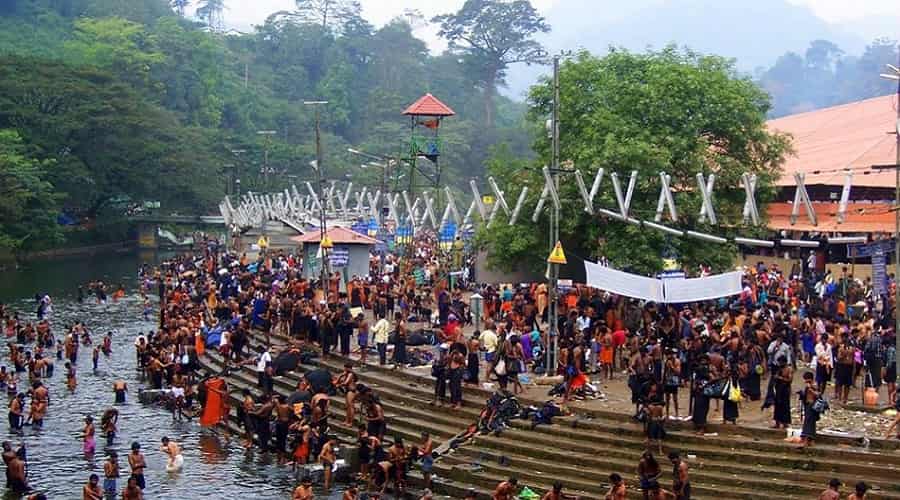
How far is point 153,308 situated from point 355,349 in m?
23.1

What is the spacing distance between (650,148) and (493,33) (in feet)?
264

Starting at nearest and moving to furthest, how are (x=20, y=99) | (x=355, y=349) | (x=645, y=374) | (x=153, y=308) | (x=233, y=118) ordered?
(x=645, y=374) → (x=355, y=349) → (x=153, y=308) → (x=20, y=99) → (x=233, y=118)

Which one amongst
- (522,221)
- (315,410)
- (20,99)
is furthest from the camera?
(20,99)

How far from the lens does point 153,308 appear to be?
49.4 meters

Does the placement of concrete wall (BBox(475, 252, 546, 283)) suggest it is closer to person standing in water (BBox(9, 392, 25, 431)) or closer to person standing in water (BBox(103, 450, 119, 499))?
person standing in water (BBox(9, 392, 25, 431))

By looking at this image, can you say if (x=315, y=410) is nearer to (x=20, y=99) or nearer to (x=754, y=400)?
(x=754, y=400)

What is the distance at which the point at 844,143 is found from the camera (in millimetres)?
44375

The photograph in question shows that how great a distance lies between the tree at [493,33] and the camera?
106438 mm

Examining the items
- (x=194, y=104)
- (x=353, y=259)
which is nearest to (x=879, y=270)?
(x=353, y=259)

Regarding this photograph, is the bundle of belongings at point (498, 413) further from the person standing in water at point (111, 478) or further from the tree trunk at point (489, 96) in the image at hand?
the tree trunk at point (489, 96)

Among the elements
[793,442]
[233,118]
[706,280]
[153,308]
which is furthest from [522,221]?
[233,118]

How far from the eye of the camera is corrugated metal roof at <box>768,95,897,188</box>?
Result: 130 feet

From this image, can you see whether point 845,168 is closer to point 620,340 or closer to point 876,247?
point 876,247

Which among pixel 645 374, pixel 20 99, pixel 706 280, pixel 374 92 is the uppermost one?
pixel 374 92
